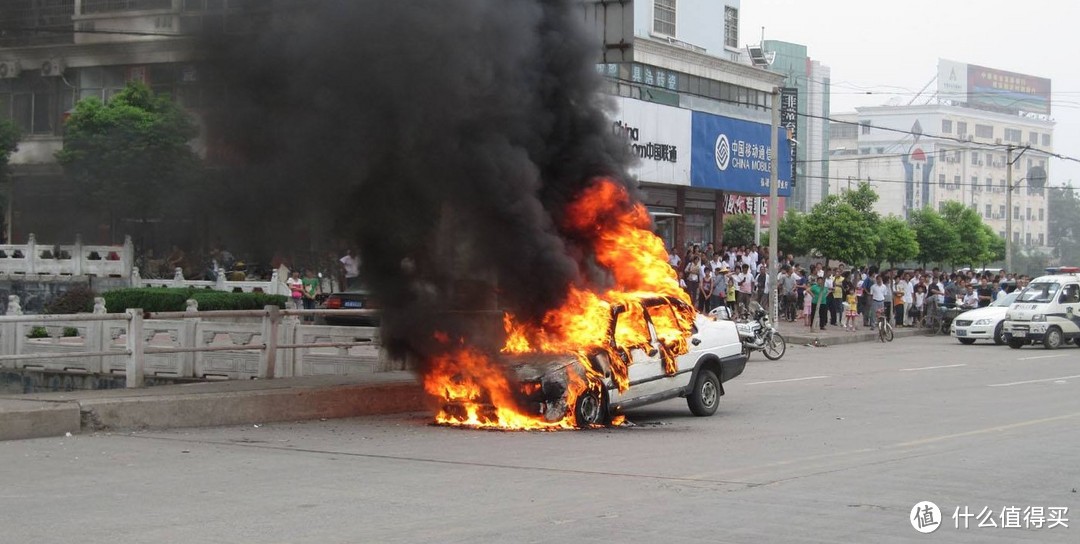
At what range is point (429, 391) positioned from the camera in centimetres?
1398

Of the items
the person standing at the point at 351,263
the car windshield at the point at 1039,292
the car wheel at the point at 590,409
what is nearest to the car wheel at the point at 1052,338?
the car windshield at the point at 1039,292

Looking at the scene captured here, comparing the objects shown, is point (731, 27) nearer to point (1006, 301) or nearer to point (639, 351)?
point (1006, 301)

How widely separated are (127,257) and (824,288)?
19.1m

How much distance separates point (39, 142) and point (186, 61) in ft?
5.70

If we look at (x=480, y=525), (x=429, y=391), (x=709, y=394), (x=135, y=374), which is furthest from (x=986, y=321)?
(x=480, y=525)

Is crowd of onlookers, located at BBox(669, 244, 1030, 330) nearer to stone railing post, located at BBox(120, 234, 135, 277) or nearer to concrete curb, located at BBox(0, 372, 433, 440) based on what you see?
stone railing post, located at BBox(120, 234, 135, 277)

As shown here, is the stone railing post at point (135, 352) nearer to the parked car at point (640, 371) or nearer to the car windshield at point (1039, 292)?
the parked car at point (640, 371)

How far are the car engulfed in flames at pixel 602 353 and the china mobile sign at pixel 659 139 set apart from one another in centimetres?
1916

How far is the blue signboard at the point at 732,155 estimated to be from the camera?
37.7 meters

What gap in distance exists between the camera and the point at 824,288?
3183cm

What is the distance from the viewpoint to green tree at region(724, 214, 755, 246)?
2618 inches

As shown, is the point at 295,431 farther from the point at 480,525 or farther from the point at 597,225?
the point at 480,525

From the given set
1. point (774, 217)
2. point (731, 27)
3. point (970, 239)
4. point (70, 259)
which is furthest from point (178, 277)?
point (970, 239)

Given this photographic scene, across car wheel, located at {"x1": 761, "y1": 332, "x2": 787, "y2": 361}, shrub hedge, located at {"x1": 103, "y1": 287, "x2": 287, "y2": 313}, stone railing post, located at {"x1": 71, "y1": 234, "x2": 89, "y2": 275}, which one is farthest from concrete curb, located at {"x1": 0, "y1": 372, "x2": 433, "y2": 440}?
car wheel, located at {"x1": 761, "y1": 332, "x2": 787, "y2": 361}
